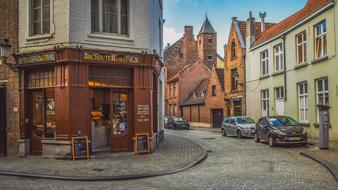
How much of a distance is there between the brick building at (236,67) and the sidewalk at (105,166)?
19338 millimetres

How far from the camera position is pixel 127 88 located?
15586 millimetres

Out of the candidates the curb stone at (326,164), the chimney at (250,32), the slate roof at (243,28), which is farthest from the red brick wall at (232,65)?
the curb stone at (326,164)

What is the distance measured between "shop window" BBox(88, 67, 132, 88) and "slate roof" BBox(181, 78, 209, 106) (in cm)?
2925

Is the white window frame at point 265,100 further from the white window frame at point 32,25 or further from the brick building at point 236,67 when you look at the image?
the white window frame at point 32,25

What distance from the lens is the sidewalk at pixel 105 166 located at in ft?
34.9

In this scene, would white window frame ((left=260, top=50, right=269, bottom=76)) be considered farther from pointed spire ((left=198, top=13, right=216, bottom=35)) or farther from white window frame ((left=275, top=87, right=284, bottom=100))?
pointed spire ((left=198, top=13, right=216, bottom=35))

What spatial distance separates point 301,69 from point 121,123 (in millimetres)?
13283

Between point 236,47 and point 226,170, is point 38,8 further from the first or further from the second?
point 236,47

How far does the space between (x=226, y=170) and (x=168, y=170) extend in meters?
1.82

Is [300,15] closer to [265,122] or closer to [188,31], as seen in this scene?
[265,122]

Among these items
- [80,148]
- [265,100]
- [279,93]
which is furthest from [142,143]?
[265,100]

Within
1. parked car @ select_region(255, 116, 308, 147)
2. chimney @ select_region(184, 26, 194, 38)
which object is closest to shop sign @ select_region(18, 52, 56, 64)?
parked car @ select_region(255, 116, 308, 147)

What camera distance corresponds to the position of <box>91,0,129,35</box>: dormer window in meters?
15.3

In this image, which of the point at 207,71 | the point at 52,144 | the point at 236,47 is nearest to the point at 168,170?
the point at 52,144
